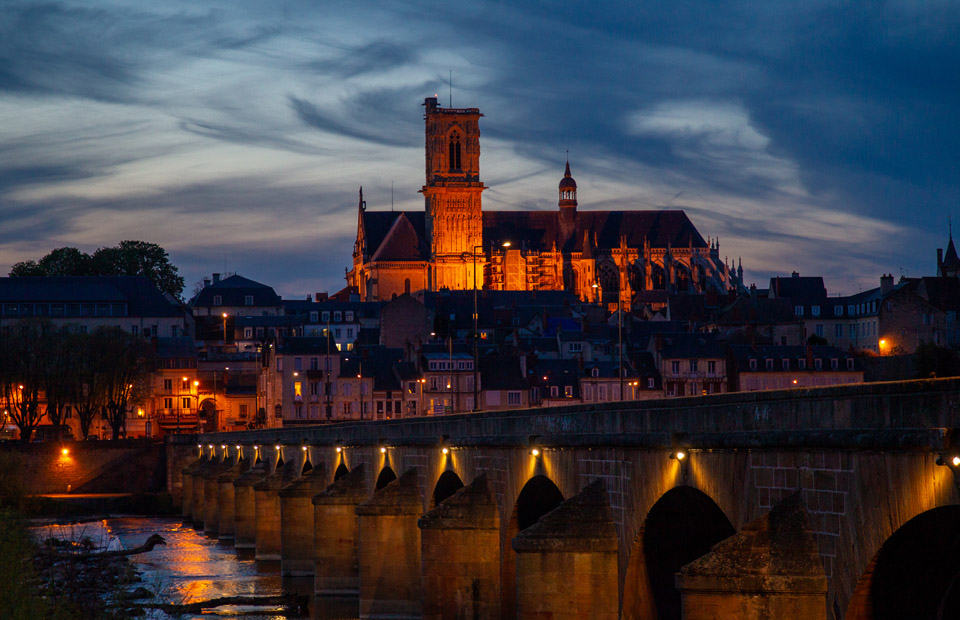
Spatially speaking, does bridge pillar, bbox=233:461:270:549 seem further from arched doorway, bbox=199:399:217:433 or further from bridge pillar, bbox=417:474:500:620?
arched doorway, bbox=199:399:217:433

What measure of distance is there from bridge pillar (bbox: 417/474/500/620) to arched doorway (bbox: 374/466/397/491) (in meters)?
12.7

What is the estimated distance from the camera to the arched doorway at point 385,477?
48.5 metres

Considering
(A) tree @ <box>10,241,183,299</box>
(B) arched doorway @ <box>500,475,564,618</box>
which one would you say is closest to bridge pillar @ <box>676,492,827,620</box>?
Answer: (B) arched doorway @ <box>500,475,564,618</box>

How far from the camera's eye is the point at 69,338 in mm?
112188

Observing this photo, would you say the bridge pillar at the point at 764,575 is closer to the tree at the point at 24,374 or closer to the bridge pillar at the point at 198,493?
the bridge pillar at the point at 198,493

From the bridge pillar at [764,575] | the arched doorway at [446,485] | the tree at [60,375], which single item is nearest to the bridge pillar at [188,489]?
the tree at [60,375]

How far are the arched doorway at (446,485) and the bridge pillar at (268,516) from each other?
23.4 m

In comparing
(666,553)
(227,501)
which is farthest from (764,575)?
(227,501)

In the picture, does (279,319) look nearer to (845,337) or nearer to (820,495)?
(845,337)

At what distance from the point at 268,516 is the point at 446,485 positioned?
82.6 ft

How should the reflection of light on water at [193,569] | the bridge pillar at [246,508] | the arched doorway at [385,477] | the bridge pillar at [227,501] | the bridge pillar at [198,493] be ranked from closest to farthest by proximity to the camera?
1. the reflection of light on water at [193,569]
2. the arched doorway at [385,477]
3. the bridge pillar at [246,508]
4. the bridge pillar at [227,501]
5. the bridge pillar at [198,493]

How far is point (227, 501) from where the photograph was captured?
76562 mm

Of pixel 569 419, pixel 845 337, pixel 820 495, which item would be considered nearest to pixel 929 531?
pixel 820 495

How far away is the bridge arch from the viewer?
81.6 feet
